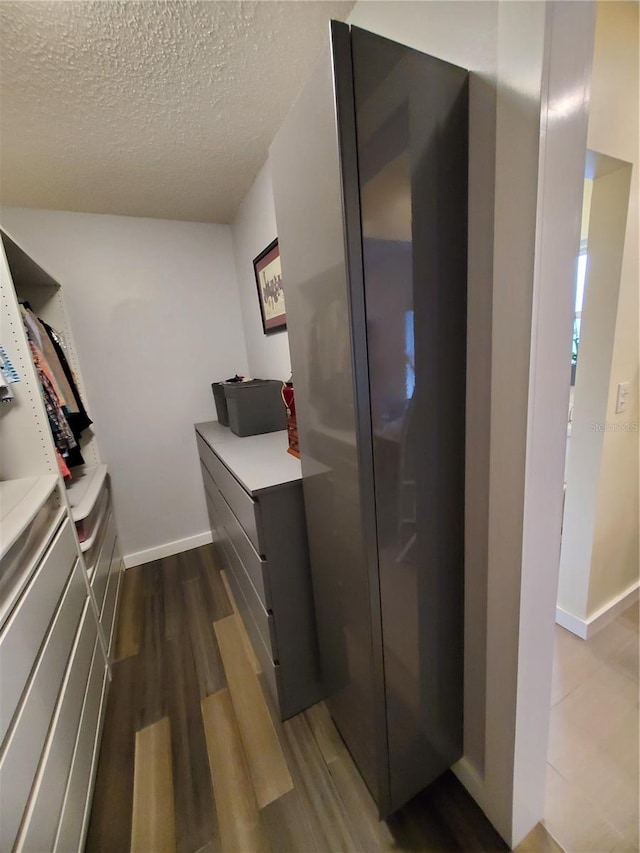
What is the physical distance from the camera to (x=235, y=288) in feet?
8.29

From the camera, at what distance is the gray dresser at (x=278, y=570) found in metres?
1.15

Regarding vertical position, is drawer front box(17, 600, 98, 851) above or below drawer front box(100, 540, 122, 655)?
above

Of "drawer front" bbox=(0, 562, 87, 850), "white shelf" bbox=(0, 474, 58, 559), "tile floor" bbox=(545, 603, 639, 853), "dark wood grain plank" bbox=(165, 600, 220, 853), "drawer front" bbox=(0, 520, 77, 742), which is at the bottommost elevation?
"tile floor" bbox=(545, 603, 639, 853)

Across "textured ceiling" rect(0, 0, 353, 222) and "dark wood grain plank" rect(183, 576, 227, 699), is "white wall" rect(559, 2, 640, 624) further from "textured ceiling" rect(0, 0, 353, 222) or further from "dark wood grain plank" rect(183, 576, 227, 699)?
"dark wood grain plank" rect(183, 576, 227, 699)

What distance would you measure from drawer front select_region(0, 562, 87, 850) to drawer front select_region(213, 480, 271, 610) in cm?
62

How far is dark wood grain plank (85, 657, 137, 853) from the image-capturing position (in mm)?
1006

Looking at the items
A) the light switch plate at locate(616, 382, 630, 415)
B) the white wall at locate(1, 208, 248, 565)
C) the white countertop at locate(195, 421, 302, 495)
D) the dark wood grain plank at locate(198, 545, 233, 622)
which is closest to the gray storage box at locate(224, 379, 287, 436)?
the white countertop at locate(195, 421, 302, 495)

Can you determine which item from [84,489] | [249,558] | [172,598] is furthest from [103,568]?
[249,558]

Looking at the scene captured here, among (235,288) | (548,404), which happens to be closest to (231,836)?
(548,404)

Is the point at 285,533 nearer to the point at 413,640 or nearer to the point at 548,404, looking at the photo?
the point at 413,640

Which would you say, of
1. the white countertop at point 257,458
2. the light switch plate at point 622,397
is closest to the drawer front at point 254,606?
the white countertop at point 257,458

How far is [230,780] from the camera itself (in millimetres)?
1125

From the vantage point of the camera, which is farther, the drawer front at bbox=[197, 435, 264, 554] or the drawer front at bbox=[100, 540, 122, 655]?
the drawer front at bbox=[100, 540, 122, 655]

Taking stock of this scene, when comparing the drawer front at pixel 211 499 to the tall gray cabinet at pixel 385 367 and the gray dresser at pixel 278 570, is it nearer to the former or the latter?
the gray dresser at pixel 278 570
